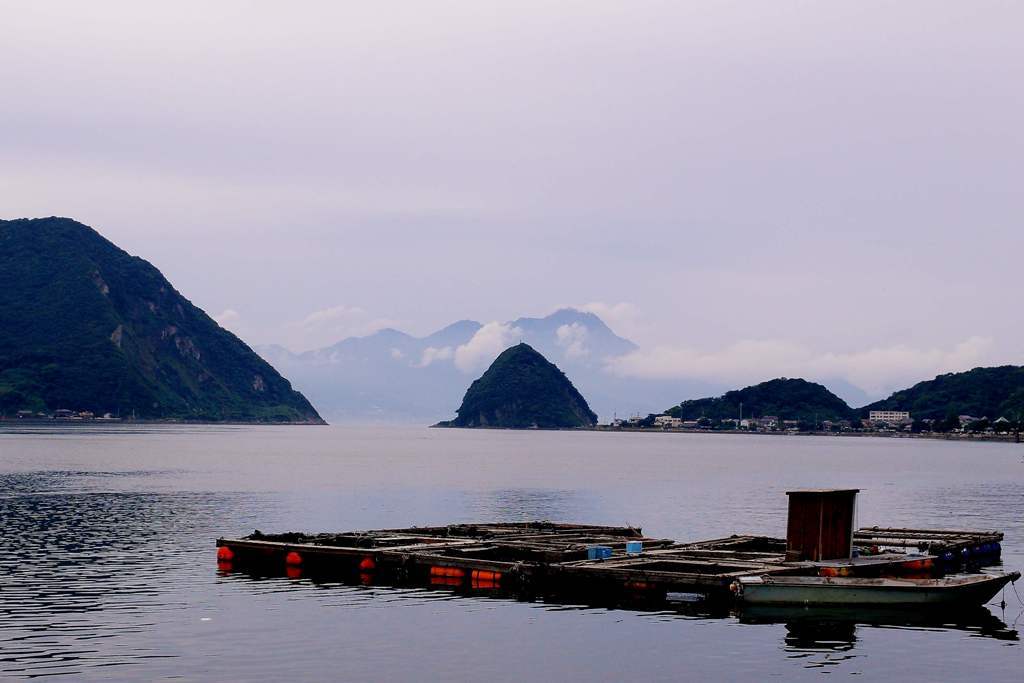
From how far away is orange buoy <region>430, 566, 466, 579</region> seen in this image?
56.4 meters

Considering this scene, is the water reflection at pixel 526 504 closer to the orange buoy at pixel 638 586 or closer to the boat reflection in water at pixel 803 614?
the boat reflection in water at pixel 803 614

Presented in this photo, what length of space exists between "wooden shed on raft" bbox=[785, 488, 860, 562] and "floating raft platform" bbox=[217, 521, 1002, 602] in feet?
2.67

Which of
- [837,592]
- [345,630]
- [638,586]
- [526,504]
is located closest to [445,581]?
[638,586]

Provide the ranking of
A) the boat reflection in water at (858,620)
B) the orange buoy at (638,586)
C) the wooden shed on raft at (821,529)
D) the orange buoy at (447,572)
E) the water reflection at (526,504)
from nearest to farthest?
1. the boat reflection in water at (858,620)
2. the orange buoy at (638,586)
3. the wooden shed on raft at (821,529)
4. the orange buoy at (447,572)
5. the water reflection at (526,504)

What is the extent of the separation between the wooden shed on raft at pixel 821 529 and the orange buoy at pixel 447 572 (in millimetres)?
14883

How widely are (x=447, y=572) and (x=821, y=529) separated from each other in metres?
17.2

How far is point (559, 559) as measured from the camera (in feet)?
193

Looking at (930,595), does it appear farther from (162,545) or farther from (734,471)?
(734,471)

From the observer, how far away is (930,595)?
159 feet

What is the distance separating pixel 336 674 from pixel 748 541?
3441 centimetres

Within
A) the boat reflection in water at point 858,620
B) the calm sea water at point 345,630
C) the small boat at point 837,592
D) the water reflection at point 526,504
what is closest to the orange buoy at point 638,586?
the calm sea water at point 345,630

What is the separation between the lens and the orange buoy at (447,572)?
185 ft

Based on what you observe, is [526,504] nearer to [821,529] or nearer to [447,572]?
[447,572]

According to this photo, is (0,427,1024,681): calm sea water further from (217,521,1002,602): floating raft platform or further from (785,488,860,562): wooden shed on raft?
(785,488,860,562): wooden shed on raft
